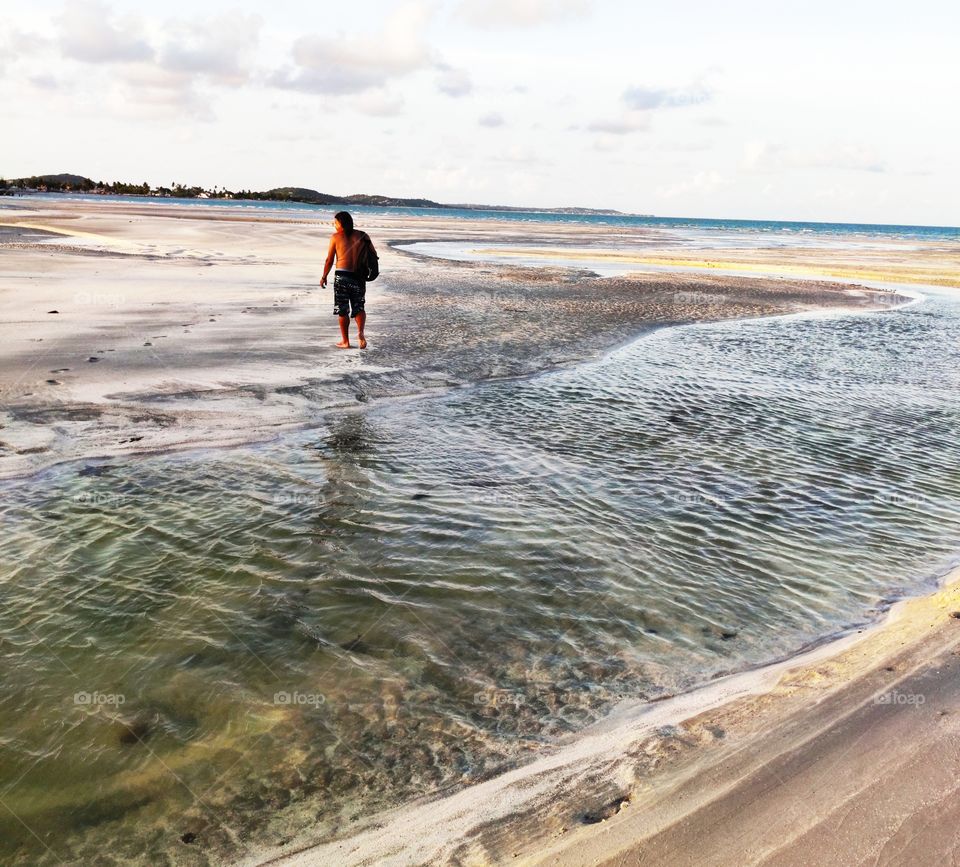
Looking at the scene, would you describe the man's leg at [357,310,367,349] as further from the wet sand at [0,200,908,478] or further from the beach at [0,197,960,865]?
the beach at [0,197,960,865]

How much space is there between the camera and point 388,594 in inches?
200

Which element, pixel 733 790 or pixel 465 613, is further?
pixel 465 613

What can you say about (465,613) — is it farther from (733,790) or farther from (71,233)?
(71,233)

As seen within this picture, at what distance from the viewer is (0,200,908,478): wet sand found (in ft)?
28.2

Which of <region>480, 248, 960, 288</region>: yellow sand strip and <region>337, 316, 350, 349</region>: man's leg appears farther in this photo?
<region>480, 248, 960, 288</region>: yellow sand strip

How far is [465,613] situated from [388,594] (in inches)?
23.5

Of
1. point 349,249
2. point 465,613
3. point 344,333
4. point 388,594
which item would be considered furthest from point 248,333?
point 465,613

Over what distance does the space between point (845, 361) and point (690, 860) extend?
1419 centimetres

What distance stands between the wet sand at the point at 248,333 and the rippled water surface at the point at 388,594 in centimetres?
122

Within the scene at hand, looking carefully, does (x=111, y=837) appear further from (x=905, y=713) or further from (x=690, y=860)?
(x=905, y=713)

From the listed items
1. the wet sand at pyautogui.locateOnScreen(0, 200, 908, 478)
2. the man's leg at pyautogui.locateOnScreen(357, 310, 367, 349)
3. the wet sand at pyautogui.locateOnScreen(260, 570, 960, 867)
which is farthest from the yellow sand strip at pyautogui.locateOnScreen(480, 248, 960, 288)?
the wet sand at pyautogui.locateOnScreen(260, 570, 960, 867)

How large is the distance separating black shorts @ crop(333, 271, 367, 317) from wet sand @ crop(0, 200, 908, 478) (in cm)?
77

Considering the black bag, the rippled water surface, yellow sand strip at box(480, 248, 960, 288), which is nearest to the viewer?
the rippled water surface

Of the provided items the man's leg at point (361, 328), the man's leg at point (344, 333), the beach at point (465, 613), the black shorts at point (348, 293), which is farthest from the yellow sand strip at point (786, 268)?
the black shorts at point (348, 293)
